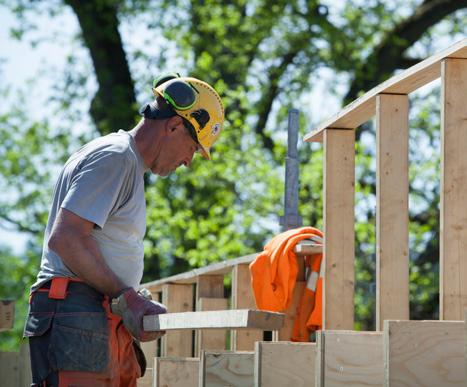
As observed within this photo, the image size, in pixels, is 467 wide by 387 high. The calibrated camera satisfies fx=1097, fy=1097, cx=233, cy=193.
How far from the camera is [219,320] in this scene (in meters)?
3.64

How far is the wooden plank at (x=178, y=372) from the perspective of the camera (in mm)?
5738

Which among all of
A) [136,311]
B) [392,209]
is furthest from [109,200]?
[392,209]

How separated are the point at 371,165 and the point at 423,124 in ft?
5.80

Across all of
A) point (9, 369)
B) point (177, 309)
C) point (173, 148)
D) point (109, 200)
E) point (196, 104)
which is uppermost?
point (196, 104)

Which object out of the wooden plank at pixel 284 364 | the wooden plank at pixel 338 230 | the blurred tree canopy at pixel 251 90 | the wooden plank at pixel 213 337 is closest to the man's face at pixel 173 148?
the wooden plank at pixel 284 364

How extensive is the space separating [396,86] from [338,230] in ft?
3.05

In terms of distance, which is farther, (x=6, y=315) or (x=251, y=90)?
(x=251, y=90)

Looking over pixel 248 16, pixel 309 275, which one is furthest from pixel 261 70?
pixel 309 275

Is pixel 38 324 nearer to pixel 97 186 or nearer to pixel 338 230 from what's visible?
pixel 97 186

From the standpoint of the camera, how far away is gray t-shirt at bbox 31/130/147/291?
400cm

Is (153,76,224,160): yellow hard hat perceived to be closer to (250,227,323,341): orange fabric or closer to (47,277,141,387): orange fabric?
(47,277,141,387): orange fabric

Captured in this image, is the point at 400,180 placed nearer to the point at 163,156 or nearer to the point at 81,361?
the point at 163,156

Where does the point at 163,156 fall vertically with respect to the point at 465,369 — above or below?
above

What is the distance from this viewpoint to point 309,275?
19.6 ft
